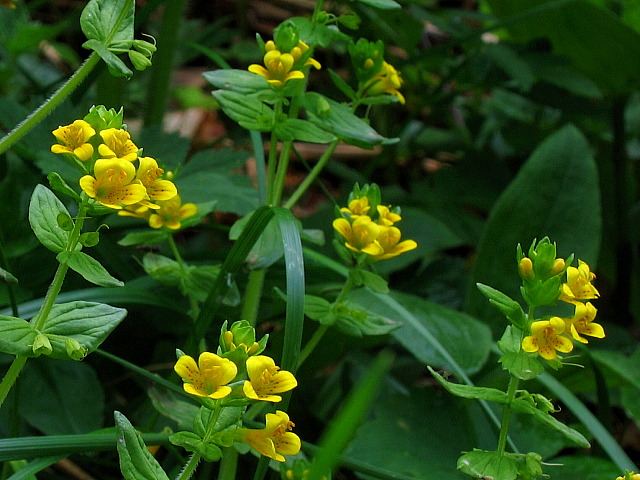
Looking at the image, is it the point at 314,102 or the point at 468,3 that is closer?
the point at 314,102

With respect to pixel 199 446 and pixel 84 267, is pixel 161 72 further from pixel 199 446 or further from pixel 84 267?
pixel 199 446

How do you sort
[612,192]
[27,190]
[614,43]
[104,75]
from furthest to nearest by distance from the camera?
[612,192]
[614,43]
[104,75]
[27,190]

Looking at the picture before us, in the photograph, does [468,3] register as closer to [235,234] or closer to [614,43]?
[614,43]

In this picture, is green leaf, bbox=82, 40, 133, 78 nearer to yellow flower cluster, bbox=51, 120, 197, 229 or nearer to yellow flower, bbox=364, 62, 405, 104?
yellow flower cluster, bbox=51, 120, 197, 229

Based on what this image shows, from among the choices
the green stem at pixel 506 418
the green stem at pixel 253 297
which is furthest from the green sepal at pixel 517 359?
the green stem at pixel 253 297

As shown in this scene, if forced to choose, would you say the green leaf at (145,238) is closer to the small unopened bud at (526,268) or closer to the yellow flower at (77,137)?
the yellow flower at (77,137)

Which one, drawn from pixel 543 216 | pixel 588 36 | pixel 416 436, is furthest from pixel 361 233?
pixel 588 36

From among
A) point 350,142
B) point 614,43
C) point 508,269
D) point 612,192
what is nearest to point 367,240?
point 350,142

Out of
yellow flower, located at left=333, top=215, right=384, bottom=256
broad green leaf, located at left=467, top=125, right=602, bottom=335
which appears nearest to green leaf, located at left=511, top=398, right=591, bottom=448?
yellow flower, located at left=333, top=215, right=384, bottom=256
